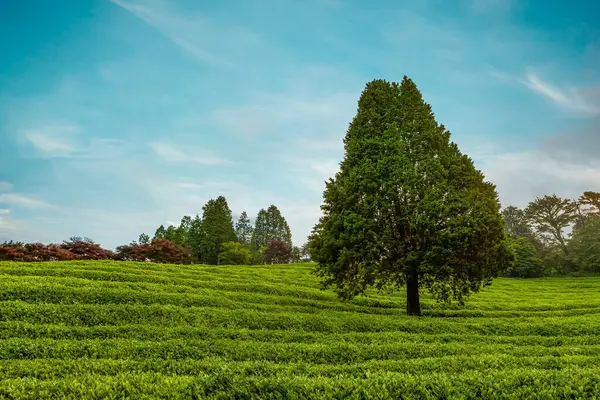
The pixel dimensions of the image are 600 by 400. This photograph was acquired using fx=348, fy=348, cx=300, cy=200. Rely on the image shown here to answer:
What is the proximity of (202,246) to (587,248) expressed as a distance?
224 feet

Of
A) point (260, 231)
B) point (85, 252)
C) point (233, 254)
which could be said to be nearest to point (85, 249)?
point (85, 252)

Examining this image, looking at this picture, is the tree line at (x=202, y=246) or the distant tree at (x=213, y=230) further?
the distant tree at (x=213, y=230)

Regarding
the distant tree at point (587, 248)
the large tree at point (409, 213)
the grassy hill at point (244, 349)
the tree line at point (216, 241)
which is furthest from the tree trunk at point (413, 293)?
the distant tree at point (587, 248)

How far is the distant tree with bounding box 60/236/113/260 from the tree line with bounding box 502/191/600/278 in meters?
52.1

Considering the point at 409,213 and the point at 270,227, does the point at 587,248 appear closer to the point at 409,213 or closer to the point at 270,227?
the point at 409,213

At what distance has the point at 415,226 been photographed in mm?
16188

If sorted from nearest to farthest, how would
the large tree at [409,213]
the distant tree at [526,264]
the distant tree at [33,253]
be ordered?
the large tree at [409,213] < the distant tree at [33,253] < the distant tree at [526,264]

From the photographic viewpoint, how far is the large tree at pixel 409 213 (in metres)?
16.3

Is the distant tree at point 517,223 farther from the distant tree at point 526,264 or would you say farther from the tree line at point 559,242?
the distant tree at point 526,264

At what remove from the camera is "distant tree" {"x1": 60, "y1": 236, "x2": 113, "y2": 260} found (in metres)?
35.3

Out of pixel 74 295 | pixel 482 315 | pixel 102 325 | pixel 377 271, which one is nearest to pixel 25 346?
pixel 102 325

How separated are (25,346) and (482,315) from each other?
22.6 metres

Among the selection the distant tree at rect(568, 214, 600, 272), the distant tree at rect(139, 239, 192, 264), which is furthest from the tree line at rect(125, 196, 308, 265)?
the distant tree at rect(568, 214, 600, 272)

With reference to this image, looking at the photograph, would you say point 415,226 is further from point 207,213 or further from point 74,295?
point 207,213
